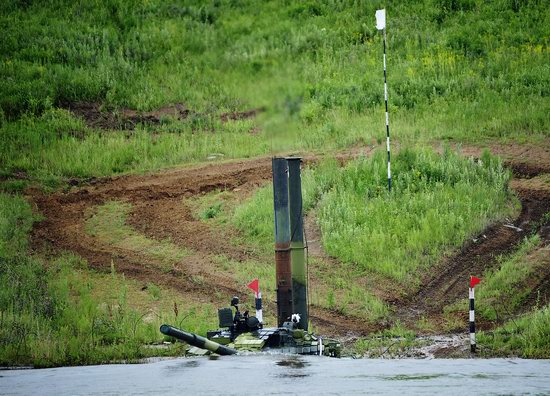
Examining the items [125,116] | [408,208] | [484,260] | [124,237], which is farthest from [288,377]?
[125,116]

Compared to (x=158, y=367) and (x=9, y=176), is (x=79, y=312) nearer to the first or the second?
(x=158, y=367)

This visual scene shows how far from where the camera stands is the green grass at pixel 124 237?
97.3ft

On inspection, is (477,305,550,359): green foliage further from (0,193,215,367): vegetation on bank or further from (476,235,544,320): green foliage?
(0,193,215,367): vegetation on bank

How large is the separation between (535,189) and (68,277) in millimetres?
11836

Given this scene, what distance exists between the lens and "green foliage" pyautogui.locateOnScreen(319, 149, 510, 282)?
28.1 metres

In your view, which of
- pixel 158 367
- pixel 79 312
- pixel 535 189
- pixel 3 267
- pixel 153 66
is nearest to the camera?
pixel 158 367

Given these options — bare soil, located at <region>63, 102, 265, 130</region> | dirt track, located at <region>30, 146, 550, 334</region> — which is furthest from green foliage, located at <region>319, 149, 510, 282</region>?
bare soil, located at <region>63, 102, 265, 130</region>

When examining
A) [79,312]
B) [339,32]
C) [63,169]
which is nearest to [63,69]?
[63,169]

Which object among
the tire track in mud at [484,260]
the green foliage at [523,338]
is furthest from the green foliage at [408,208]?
the green foliage at [523,338]

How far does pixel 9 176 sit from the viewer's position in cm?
3578

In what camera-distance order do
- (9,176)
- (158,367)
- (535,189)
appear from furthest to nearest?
(9,176) < (535,189) < (158,367)

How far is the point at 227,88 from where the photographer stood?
30250mm

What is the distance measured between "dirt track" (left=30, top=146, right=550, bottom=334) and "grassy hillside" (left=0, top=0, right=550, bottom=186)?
153 cm

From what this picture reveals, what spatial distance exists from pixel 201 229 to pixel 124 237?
1.97 metres
